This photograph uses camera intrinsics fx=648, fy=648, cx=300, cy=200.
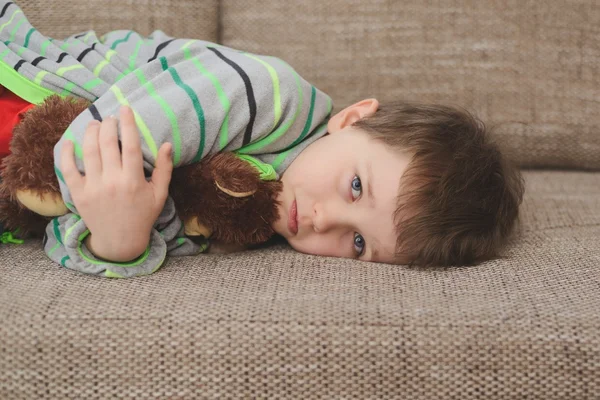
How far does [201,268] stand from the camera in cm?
98

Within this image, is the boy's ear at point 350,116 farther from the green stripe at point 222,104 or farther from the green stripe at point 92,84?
the green stripe at point 92,84

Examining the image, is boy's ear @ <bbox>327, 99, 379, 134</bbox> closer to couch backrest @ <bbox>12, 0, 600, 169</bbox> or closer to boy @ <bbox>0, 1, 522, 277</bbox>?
boy @ <bbox>0, 1, 522, 277</bbox>

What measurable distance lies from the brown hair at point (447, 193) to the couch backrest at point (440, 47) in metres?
0.40

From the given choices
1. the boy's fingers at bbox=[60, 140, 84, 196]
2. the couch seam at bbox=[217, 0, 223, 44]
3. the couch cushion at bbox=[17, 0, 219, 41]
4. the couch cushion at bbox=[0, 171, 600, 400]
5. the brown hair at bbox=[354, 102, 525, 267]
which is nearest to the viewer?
the couch cushion at bbox=[0, 171, 600, 400]

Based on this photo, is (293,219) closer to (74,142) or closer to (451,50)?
(74,142)

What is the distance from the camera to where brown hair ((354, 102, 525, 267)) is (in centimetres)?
104

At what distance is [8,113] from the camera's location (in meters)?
1.09

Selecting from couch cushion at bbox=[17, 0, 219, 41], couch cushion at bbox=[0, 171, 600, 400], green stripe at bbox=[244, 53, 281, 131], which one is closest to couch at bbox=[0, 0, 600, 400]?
couch cushion at bbox=[0, 171, 600, 400]

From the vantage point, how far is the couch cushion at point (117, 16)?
1462 millimetres

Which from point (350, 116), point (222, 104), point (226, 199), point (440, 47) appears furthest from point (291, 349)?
point (440, 47)

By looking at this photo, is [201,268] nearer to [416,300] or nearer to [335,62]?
[416,300]

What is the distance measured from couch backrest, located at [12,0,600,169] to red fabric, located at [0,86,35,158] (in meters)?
0.45

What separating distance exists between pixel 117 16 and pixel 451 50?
2.56ft

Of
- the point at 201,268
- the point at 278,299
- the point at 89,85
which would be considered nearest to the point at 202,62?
the point at 89,85
